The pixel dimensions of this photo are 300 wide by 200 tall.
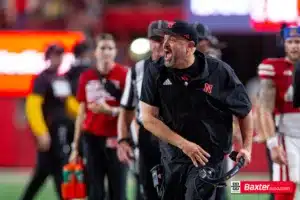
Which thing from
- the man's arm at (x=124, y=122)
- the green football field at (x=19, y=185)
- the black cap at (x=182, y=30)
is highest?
the black cap at (x=182, y=30)

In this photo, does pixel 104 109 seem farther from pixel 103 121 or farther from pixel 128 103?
pixel 128 103

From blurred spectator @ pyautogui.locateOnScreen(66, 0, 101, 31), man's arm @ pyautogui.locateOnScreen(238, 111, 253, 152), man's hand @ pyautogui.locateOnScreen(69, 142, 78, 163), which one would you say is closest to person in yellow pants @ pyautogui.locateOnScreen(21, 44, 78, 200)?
man's hand @ pyautogui.locateOnScreen(69, 142, 78, 163)

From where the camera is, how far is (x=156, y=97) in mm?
7660

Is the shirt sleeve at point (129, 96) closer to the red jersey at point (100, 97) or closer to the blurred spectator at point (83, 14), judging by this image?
the red jersey at point (100, 97)

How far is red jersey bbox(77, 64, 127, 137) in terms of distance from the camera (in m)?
10.3

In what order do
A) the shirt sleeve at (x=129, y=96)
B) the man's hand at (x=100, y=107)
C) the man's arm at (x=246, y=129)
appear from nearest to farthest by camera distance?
the man's arm at (x=246, y=129)
the shirt sleeve at (x=129, y=96)
the man's hand at (x=100, y=107)

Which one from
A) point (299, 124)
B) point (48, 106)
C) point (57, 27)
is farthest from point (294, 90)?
point (57, 27)

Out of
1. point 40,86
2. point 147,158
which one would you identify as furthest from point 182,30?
point 40,86

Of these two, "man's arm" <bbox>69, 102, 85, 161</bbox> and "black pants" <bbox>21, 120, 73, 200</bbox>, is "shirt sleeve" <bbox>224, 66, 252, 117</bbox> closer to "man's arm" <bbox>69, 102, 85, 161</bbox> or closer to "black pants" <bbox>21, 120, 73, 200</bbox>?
"man's arm" <bbox>69, 102, 85, 161</bbox>

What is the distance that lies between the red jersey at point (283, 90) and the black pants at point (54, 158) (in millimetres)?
3219

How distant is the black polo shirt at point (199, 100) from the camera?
297 inches

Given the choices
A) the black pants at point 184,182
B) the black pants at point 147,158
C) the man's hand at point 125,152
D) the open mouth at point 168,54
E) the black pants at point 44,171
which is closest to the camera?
the open mouth at point 168,54

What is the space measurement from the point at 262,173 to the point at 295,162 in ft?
28.3

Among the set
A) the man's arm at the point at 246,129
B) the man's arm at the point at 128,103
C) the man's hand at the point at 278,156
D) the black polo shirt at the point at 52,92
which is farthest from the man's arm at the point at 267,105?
the black polo shirt at the point at 52,92
